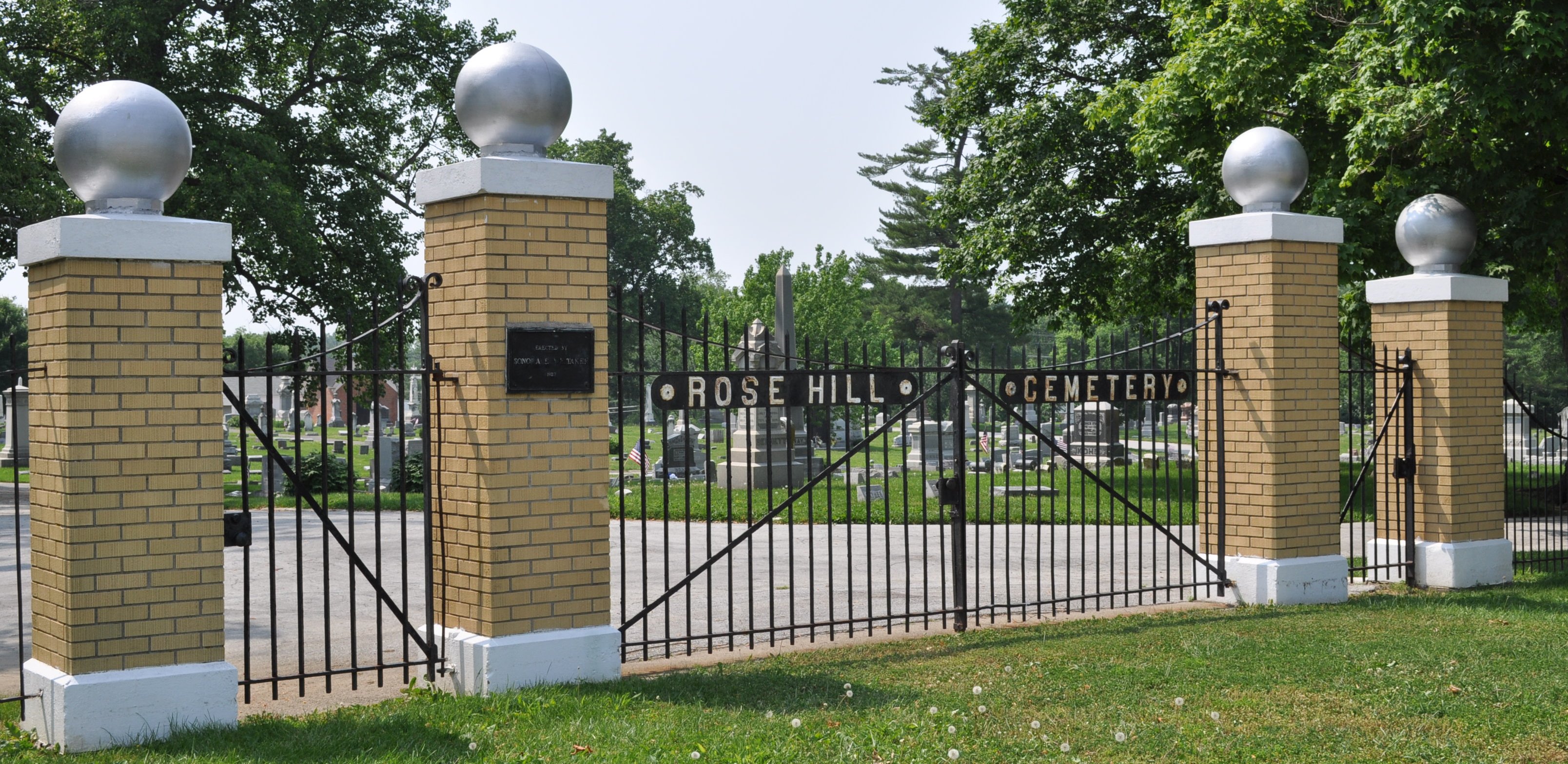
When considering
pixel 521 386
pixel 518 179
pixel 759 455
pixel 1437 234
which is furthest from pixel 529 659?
pixel 759 455

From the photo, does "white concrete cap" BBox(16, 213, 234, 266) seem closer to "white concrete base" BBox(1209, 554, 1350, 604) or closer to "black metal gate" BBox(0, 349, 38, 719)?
"black metal gate" BBox(0, 349, 38, 719)

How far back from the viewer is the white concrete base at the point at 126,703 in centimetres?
500

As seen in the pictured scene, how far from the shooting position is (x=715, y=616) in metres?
9.05

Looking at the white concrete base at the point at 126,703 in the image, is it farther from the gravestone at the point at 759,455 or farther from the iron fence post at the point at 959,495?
the gravestone at the point at 759,455

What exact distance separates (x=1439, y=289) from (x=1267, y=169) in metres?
1.96

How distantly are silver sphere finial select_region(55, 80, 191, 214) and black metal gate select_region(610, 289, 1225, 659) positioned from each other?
6.71ft

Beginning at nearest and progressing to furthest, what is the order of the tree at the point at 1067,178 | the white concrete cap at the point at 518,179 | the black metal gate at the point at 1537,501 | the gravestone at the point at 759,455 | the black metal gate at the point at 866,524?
the white concrete cap at the point at 518,179 → the black metal gate at the point at 866,524 → the black metal gate at the point at 1537,501 → the gravestone at the point at 759,455 → the tree at the point at 1067,178

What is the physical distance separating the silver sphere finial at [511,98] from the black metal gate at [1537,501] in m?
7.16

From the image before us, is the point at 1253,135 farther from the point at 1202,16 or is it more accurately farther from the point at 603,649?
the point at 1202,16

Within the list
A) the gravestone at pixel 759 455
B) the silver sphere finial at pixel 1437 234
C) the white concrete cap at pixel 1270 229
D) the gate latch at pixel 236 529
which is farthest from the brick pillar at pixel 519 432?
the gravestone at pixel 759 455

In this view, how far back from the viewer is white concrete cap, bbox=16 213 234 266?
4.93 metres

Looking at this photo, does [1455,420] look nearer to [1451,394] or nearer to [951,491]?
[1451,394]

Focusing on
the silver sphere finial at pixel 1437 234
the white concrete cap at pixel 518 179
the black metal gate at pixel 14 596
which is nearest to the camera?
the black metal gate at pixel 14 596

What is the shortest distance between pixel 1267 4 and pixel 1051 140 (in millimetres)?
7194
